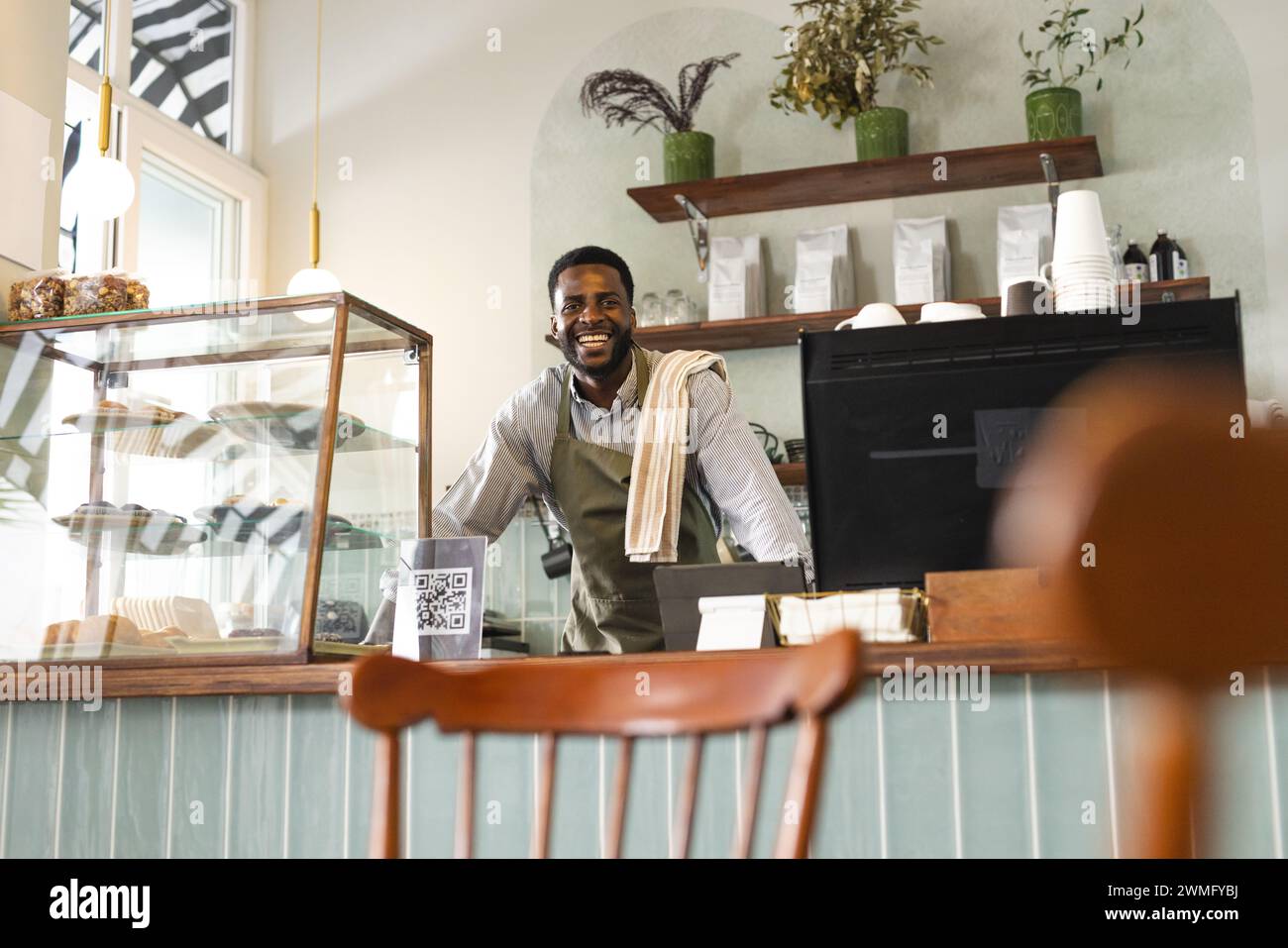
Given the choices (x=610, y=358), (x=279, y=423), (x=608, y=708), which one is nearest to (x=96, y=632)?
(x=279, y=423)

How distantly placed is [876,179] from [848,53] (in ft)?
1.19

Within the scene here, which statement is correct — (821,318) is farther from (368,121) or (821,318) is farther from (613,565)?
(368,121)

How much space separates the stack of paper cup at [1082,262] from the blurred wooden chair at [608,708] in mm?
1214

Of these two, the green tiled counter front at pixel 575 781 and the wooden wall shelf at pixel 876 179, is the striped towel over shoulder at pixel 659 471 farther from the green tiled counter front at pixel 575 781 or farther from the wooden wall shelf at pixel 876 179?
the wooden wall shelf at pixel 876 179

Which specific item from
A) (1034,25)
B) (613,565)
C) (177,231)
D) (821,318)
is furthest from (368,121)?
(613,565)

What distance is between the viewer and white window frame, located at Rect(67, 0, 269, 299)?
4074mm

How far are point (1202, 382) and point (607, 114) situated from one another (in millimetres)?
3000

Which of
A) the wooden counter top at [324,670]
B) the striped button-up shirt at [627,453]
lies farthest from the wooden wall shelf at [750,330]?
the wooden counter top at [324,670]

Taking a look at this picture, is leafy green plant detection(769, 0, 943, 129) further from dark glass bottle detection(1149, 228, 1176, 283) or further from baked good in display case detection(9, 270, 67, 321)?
baked good in display case detection(9, 270, 67, 321)

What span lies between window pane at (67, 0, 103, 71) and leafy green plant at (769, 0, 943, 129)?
2078mm

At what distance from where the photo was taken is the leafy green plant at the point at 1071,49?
12.7ft

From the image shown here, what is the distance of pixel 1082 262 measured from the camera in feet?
6.63

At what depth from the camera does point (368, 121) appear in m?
4.68

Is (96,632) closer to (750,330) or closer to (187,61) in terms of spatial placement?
(750,330)
